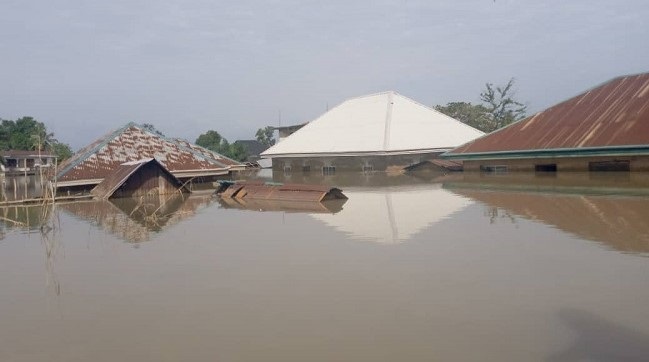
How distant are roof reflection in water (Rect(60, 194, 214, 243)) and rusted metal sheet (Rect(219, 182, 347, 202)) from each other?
3.68 feet

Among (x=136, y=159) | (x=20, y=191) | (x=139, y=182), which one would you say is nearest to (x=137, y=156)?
(x=136, y=159)

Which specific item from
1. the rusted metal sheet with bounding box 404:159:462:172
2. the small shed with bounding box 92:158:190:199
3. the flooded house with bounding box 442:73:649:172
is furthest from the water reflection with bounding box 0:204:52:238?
the rusted metal sheet with bounding box 404:159:462:172

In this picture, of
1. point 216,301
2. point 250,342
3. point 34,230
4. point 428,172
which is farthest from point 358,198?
point 428,172

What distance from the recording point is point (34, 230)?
39.9 feet

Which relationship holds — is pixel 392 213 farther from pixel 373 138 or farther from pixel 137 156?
pixel 373 138

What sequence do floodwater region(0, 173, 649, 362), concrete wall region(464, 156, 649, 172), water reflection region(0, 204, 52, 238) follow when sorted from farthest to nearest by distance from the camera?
concrete wall region(464, 156, 649, 172), water reflection region(0, 204, 52, 238), floodwater region(0, 173, 649, 362)

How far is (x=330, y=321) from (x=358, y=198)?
12.1m

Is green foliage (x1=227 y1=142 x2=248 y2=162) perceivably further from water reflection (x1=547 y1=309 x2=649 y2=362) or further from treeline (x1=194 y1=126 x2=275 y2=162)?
water reflection (x1=547 y1=309 x2=649 y2=362)

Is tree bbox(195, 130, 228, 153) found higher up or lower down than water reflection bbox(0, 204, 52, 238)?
higher up

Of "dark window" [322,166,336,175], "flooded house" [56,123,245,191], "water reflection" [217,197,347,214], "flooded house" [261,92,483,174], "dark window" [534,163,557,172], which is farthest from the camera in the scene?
"dark window" [322,166,336,175]

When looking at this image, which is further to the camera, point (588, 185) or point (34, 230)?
point (588, 185)

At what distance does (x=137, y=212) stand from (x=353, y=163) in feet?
71.4

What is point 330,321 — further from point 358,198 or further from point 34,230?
point 358,198

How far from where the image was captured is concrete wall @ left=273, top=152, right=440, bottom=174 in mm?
34125
